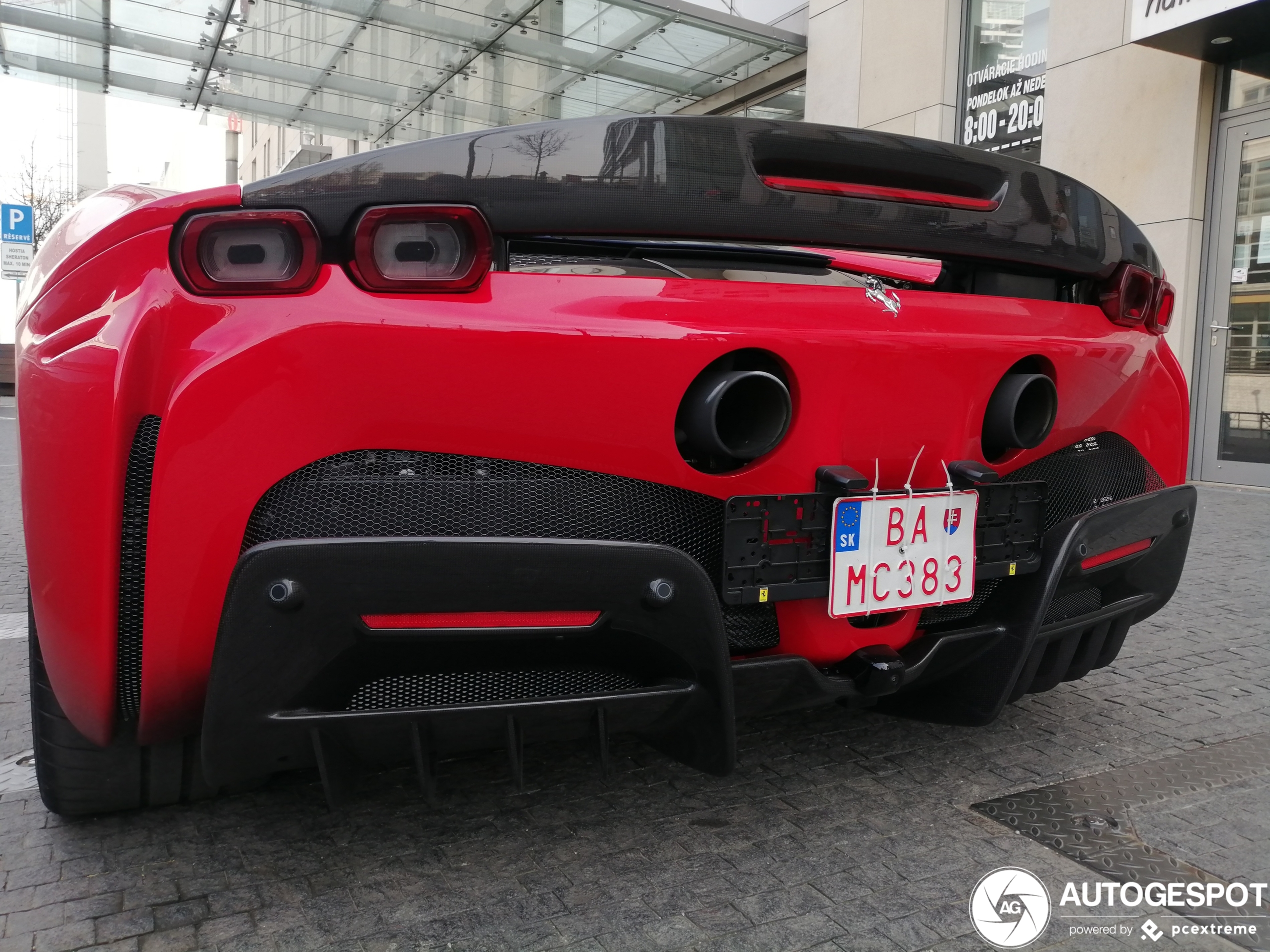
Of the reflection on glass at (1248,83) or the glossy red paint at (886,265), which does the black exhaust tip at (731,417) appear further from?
the reflection on glass at (1248,83)

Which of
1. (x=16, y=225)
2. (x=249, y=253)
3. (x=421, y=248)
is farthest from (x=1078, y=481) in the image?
(x=16, y=225)

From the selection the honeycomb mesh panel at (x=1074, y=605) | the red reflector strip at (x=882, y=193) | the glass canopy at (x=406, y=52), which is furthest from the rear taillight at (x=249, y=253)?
the glass canopy at (x=406, y=52)

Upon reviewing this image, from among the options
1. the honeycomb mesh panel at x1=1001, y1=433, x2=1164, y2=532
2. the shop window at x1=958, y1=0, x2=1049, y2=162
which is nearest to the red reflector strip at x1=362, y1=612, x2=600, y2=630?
the honeycomb mesh panel at x1=1001, y1=433, x2=1164, y2=532

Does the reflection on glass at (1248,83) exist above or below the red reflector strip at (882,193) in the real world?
above

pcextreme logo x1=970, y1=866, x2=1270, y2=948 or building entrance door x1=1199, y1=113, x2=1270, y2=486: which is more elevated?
building entrance door x1=1199, y1=113, x2=1270, y2=486

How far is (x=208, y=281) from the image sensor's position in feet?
4.70

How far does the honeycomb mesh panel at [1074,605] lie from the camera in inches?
84.6

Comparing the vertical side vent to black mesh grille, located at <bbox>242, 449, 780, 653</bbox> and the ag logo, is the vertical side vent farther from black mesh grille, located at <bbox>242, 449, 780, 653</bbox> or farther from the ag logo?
the ag logo

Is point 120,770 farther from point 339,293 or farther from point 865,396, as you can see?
point 865,396

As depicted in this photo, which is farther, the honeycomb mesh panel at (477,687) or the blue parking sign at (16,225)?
the blue parking sign at (16,225)

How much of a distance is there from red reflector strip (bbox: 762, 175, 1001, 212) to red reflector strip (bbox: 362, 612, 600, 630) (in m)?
0.76

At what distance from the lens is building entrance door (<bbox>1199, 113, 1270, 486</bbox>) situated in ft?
25.4

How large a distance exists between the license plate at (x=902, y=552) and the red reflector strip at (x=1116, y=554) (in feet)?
1.18

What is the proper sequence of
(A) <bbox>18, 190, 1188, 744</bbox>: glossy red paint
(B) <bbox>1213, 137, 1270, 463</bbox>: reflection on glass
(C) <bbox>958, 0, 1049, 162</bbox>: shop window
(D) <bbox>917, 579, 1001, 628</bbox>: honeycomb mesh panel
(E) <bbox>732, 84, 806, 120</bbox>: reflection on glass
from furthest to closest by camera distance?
1. (E) <bbox>732, 84, 806, 120</bbox>: reflection on glass
2. (C) <bbox>958, 0, 1049, 162</bbox>: shop window
3. (B) <bbox>1213, 137, 1270, 463</bbox>: reflection on glass
4. (D) <bbox>917, 579, 1001, 628</bbox>: honeycomb mesh panel
5. (A) <bbox>18, 190, 1188, 744</bbox>: glossy red paint
